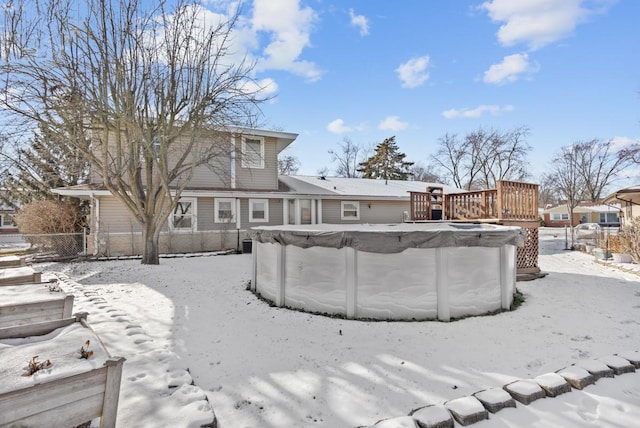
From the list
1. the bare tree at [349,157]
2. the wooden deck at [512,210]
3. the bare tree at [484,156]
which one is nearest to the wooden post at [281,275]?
Result: the wooden deck at [512,210]

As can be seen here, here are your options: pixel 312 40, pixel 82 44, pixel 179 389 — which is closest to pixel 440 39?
pixel 312 40

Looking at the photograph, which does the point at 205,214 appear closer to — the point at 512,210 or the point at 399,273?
the point at 399,273

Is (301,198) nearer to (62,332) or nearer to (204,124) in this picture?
(204,124)

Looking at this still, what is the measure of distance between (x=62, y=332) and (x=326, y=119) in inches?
563

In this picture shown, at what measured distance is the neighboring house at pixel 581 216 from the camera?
33.0 m

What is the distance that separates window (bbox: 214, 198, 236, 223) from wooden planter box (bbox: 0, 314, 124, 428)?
1083cm

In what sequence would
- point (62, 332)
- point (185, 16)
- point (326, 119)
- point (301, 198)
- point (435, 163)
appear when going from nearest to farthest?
point (62, 332)
point (185, 16)
point (301, 198)
point (326, 119)
point (435, 163)

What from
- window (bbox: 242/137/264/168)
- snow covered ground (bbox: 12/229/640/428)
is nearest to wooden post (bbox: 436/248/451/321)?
snow covered ground (bbox: 12/229/640/428)

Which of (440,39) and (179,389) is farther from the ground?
(440,39)

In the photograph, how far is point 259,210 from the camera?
13.8 metres

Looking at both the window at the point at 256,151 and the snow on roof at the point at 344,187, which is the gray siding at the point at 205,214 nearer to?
the window at the point at 256,151

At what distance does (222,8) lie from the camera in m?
8.43

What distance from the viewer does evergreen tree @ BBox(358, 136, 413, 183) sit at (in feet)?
112

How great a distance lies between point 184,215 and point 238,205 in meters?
2.14
